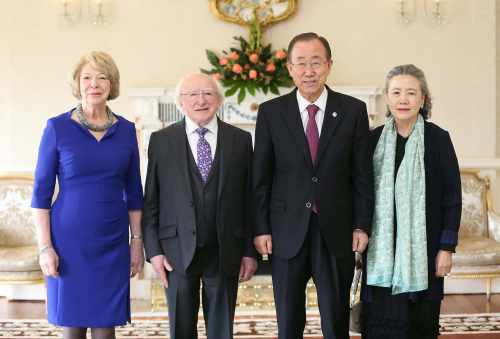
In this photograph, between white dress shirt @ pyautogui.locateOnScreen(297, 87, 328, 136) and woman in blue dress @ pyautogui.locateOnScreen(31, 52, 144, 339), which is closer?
woman in blue dress @ pyautogui.locateOnScreen(31, 52, 144, 339)

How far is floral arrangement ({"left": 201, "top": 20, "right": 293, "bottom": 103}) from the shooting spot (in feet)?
17.9

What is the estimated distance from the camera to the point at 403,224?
265cm

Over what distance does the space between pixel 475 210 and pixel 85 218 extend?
3.54m

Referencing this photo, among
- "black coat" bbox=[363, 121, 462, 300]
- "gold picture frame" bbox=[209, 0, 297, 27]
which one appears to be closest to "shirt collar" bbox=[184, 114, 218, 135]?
"black coat" bbox=[363, 121, 462, 300]

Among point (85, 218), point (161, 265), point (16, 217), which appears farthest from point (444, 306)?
point (16, 217)

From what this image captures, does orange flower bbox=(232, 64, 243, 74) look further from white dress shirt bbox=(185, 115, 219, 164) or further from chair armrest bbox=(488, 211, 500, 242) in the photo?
white dress shirt bbox=(185, 115, 219, 164)

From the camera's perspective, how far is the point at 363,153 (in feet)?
8.80

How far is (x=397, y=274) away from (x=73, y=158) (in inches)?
54.4

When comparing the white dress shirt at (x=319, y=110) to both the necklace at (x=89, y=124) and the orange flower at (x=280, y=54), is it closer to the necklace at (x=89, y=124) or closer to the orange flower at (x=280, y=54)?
the necklace at (x=89, y=124)

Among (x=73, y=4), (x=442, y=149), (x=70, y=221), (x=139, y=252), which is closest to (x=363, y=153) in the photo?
(x=442, y=149)

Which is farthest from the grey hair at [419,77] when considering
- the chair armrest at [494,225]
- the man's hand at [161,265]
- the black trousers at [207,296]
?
the chair armrest at [494,225]

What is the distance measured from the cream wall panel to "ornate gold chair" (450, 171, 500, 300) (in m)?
0.70

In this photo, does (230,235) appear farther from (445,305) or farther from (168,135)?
(445,305)

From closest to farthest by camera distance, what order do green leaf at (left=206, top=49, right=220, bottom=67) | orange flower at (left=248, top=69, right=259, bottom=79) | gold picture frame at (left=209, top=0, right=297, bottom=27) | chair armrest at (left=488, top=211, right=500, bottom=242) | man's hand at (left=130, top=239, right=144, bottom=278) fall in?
man's hand at (left=130, top=239, right=144, bottom=278) < chair armrest at (left=488, top=211, right=500, bottom=242) < orange flower at (left=248, top=69, right=259, bottom=79) < green leaf at (left=206, top=49, right=220, bottom=67) < gold picture frame at (left=209, top=0, right=297, bottom=27)
